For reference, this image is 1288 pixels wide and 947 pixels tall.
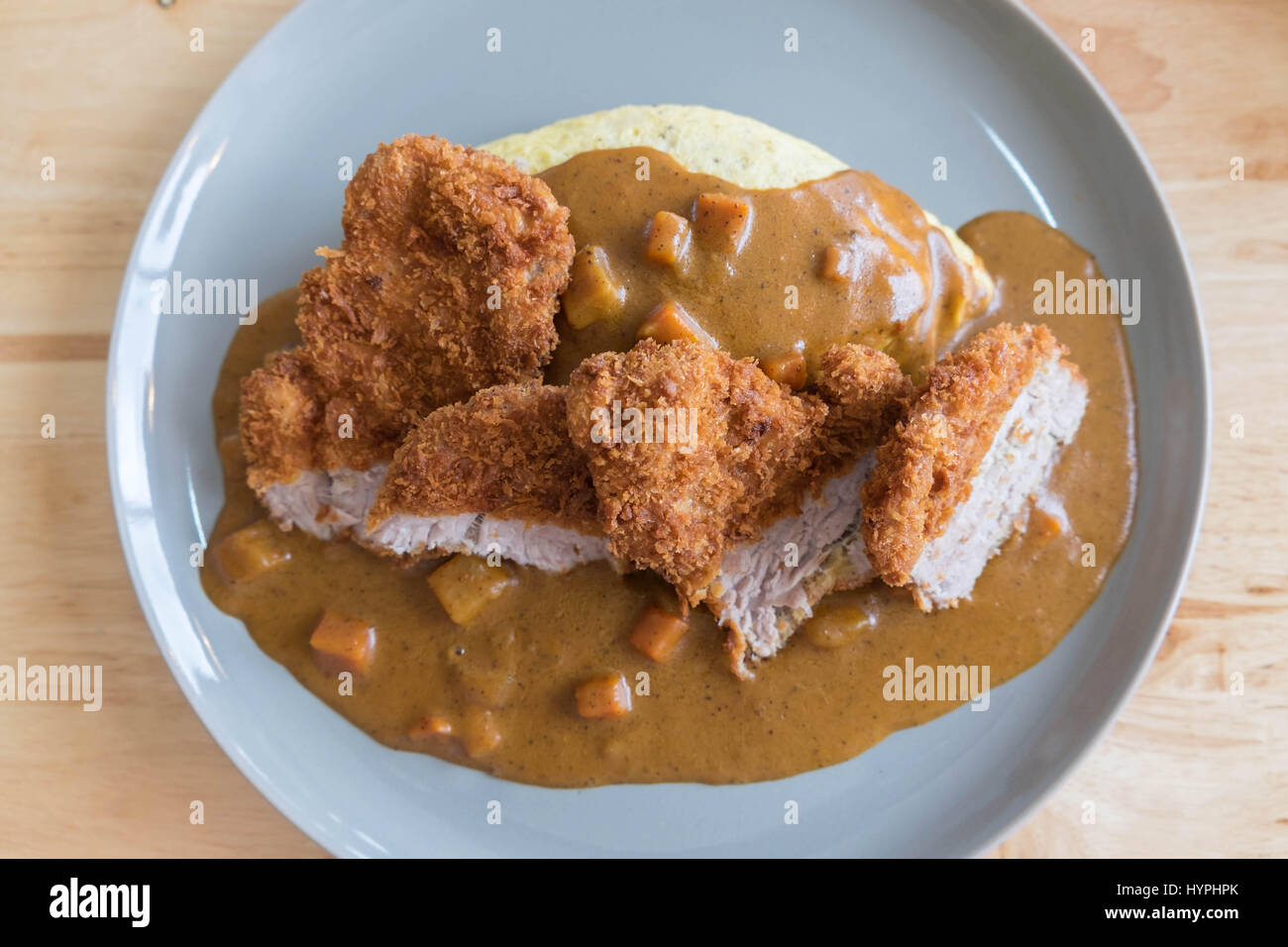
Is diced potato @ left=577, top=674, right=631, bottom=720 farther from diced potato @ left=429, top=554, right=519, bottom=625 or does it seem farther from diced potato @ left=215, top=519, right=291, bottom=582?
diced potato @ left=215, top=519, right=291, bottom=582

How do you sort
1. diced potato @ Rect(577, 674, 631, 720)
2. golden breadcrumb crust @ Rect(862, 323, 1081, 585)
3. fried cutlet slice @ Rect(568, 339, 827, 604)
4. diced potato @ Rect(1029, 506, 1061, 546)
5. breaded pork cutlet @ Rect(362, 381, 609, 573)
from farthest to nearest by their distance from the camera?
diced potato @ Rect(1029, 506, 1061, 546), diced potato @ Rect(577, 674, 631, 720), breaded pork cutlet @ Rect(362, 381, 609, 573), golden breadcrumb crust @ Rect(862, 323, 1081, 585), fried cutlet slice @ Rect(568, 339, 827, 604)

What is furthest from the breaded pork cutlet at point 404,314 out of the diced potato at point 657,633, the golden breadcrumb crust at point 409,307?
the diced potato at point 657,633

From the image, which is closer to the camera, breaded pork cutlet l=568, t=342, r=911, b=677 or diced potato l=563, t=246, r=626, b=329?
breaded pork cutlet l=568, t=342, r=911, b=677

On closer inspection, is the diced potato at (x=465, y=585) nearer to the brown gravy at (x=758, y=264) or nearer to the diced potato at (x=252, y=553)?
the diced potato at (x=252, y=553)

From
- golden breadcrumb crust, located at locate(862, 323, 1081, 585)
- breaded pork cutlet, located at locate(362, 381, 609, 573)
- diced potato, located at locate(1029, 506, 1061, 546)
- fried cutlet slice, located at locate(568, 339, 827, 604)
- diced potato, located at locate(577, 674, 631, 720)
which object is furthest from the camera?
diced potato, located at locate(1029, 506, 1061, 546)

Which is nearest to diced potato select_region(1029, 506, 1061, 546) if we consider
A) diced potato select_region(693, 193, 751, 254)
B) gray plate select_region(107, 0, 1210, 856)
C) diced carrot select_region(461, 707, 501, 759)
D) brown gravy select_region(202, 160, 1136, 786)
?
brown gravy select_region(202, 160, 1136, 786)
